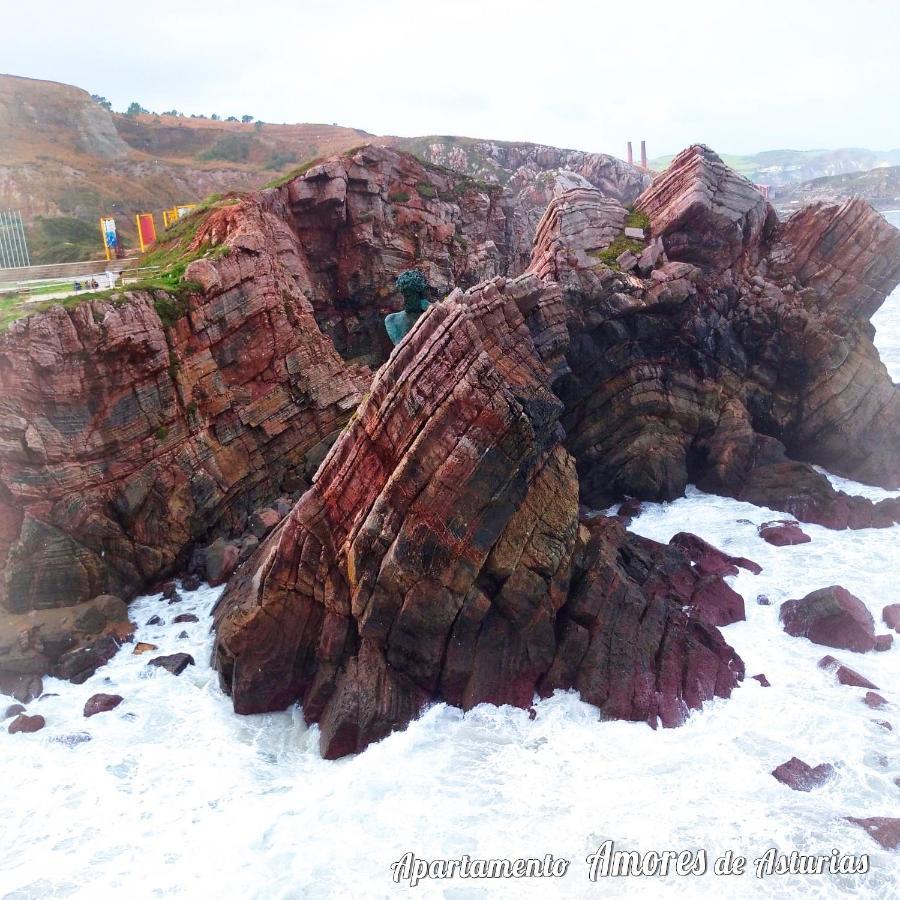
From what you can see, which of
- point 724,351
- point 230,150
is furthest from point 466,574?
point 230,150

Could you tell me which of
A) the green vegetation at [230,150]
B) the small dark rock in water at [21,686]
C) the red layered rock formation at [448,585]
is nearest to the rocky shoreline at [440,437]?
the red layered rock formation at [448,585]

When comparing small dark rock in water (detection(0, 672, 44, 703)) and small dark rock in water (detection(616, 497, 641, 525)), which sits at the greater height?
small dark rock in water (detection(616, 497, 641, 525))

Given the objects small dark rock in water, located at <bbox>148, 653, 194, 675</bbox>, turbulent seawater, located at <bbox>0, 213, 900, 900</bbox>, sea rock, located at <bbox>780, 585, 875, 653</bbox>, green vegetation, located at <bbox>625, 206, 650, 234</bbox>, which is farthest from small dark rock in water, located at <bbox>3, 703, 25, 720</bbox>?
green vegetation, located at <bbox>625, 206, 650, 234</bbox>

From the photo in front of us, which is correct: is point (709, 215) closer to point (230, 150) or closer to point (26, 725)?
point (26, 725)

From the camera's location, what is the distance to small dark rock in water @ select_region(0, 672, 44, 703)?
54.1ft

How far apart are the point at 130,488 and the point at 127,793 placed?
959cm

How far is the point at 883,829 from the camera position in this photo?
11734mm

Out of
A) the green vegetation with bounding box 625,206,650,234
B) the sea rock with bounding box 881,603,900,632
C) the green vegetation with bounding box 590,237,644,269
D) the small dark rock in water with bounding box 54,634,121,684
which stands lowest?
the small dark rock in water with bounding box 54,634,121,684

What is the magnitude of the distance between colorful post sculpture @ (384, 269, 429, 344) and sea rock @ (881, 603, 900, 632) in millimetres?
13814

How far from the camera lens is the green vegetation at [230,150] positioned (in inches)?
3408

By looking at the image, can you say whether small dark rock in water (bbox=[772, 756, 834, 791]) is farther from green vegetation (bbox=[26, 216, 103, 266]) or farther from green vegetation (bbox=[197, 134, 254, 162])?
green vegetation (bbox=[197, 134, 254, 162])

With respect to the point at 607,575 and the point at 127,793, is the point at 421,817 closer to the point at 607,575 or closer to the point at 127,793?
the point at 127,793

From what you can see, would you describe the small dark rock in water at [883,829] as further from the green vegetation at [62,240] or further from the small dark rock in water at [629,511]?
the green vegetation at [62,240]

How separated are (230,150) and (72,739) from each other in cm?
8635
